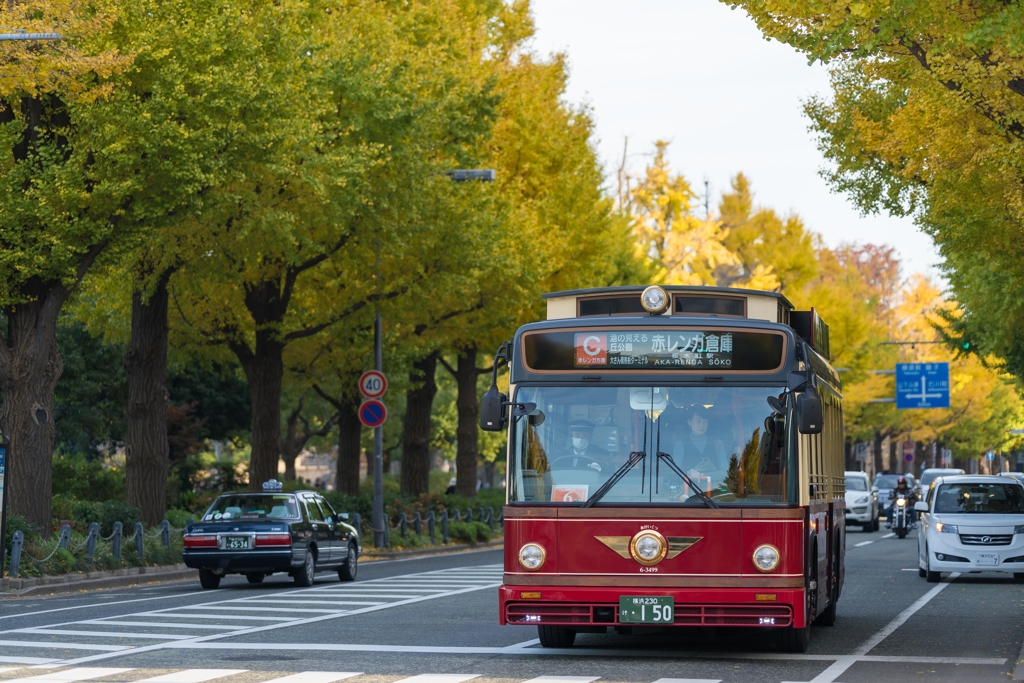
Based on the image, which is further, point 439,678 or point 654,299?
point 654,299

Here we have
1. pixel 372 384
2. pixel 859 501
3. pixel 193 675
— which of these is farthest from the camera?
pixel 859 501

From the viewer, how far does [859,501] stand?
48969mm

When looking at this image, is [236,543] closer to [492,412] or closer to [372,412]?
[372,412]

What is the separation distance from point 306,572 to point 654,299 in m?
12.1

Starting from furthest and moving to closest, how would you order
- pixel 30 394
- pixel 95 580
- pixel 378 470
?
pixel 378 470, pixel 30 394, pixel 95 580

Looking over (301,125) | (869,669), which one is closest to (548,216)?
(301,125)

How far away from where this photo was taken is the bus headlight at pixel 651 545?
12.3 meters

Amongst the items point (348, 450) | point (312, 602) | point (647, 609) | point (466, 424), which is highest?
point (466, 424)

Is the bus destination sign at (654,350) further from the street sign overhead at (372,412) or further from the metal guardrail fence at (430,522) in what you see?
the metal guardrail fence at (430,522)

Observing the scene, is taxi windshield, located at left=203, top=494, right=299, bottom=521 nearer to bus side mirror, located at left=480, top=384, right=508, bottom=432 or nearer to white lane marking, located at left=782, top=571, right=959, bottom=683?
white lane marking, located at left=782, top=571, right=959, bottom=683

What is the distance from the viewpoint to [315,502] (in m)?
25.0

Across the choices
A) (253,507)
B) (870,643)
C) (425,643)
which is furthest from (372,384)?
(870,643)

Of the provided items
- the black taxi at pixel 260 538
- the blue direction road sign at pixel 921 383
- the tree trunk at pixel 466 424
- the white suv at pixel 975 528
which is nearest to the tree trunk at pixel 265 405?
the black taxi at pixel 260 538

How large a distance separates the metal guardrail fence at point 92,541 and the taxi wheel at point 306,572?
358 centimetres
